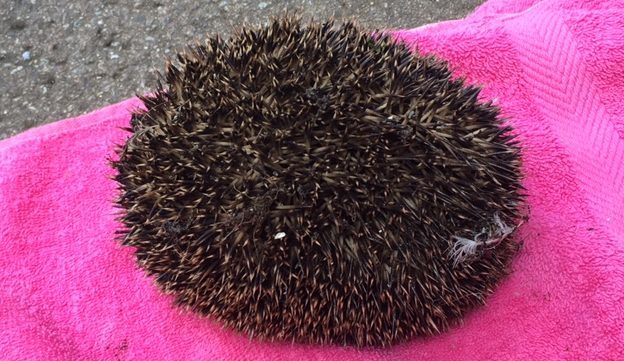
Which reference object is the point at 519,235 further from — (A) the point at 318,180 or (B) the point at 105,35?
(B) the point at 105,35

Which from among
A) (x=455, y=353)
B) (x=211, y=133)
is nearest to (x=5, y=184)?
(x=211, y=133)

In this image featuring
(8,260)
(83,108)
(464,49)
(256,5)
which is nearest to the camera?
(8,260)

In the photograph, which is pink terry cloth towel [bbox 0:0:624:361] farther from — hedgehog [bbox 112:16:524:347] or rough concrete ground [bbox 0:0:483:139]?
rough concrete ground [bbox 0:0:483:139]

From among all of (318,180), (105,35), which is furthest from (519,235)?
(105,35)

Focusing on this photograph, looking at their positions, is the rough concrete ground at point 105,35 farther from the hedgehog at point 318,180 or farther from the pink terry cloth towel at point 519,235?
the hedgehog at point 318,180

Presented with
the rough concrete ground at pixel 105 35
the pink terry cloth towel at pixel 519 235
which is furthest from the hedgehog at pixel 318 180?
the rough concrete ground at pixel 105 35

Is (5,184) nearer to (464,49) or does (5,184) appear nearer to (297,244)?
(297,244)
